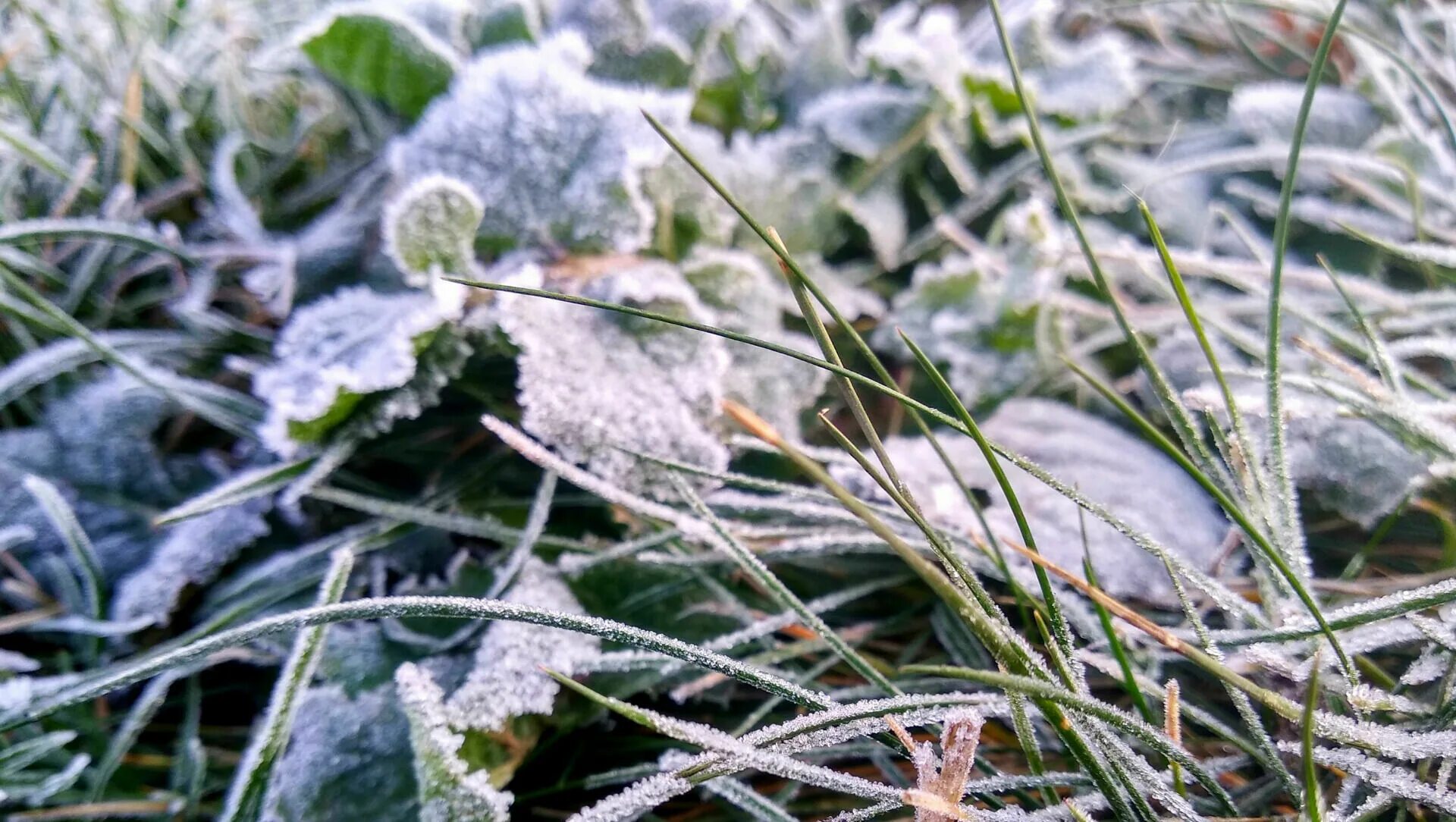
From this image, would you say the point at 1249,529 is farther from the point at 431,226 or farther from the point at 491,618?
the point at 431,226

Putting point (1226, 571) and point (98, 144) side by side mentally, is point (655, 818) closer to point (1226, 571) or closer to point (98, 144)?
point (1226, 571)

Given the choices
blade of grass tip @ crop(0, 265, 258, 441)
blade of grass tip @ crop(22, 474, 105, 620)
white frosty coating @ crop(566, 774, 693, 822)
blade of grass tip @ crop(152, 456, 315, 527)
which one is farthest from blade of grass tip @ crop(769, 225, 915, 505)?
blade of grass tip @ crop(22, 474, 105, 620)

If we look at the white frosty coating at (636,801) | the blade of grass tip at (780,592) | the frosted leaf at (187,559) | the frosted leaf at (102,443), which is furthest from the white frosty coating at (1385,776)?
the frosted leaf at (102,443)

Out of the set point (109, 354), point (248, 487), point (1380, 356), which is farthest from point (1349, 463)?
point (109, 354)

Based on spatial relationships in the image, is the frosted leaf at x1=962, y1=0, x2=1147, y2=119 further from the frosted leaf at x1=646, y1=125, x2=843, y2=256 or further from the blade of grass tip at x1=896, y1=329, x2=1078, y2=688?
the blade of grass tip at x1=896, y1=329, x2=1078, y2=688

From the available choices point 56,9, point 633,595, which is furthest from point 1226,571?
point 56,9

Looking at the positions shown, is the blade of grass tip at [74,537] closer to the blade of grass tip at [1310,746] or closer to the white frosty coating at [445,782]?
the white frosty coating at [445,782]
